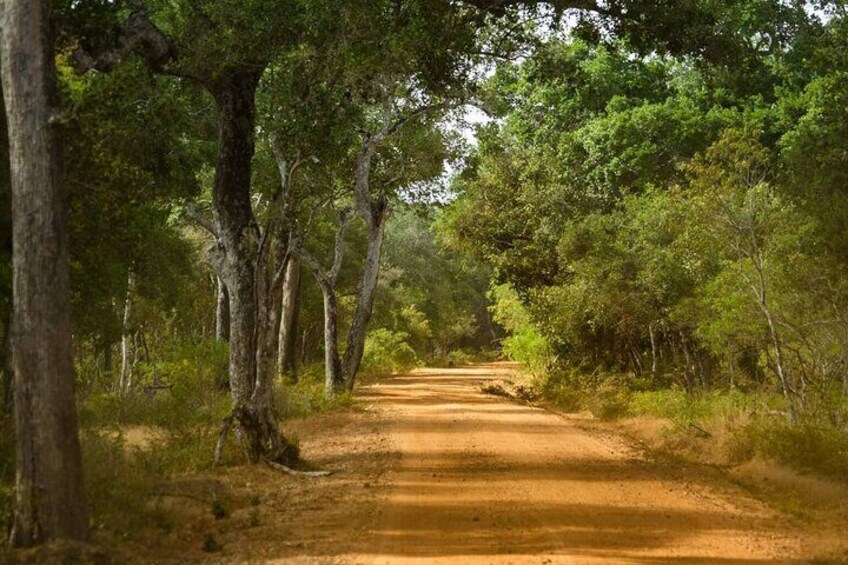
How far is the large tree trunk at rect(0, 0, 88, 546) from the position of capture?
766 cm

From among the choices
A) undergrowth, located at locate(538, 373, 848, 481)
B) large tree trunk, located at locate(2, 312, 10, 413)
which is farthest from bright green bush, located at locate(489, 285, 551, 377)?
large tree trunk, located at locate(2, 312, 10, 413)

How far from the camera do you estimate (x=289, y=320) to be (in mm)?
29359

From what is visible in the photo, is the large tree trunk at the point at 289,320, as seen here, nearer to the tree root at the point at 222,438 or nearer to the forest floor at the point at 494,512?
the forest floor at the point at 494,512

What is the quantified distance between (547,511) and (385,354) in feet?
132

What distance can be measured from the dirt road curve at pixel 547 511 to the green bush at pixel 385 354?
30.1 m

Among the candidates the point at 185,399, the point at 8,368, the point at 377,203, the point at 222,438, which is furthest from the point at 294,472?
the point at 377,203

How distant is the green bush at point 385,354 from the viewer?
47406 mm

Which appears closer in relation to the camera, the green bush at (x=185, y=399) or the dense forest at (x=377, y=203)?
the dense forest at (x=377, y=203)

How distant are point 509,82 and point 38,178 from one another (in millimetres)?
23597

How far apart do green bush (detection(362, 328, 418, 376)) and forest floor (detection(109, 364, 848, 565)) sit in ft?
100

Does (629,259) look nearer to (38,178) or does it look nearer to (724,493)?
(724,493)

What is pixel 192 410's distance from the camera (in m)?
15.9

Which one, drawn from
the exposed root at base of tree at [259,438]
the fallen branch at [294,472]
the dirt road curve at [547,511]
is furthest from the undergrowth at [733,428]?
the exposed root at base of tree at [259,438]

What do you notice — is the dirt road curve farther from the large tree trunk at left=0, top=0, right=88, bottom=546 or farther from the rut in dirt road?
the large tree trunk at left=0, top=0, right=88, bottom=546
